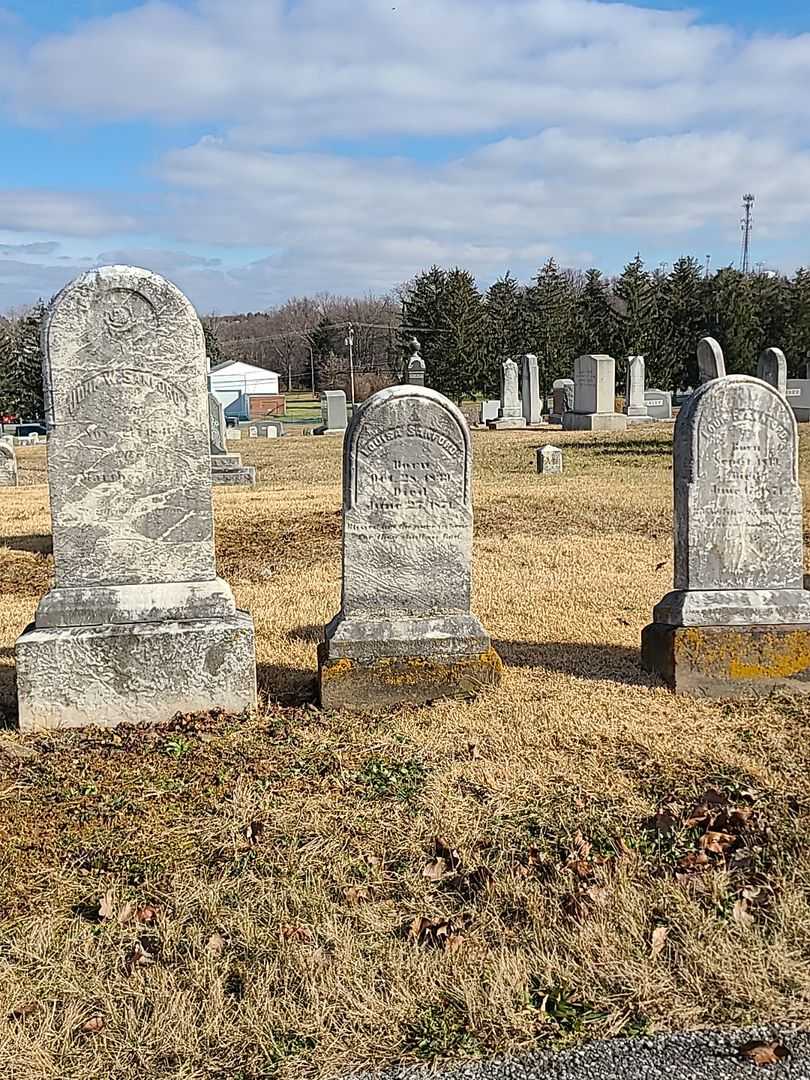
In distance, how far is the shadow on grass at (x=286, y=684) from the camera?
568cm

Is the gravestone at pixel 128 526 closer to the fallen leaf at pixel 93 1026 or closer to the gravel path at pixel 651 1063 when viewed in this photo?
the fallen leaf at pixel 93 1026

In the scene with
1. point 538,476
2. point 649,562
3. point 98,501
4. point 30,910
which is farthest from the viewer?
point 538,476

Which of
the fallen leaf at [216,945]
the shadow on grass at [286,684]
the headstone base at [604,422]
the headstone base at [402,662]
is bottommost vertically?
the fallen leaf at [216,945]

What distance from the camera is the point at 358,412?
17.9 ft

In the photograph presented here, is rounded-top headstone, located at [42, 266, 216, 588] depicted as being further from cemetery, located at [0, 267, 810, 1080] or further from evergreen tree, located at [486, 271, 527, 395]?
evergreen tree, located at [486, 271, 527, 395]

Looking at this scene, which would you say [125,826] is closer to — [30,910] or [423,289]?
[30,910]

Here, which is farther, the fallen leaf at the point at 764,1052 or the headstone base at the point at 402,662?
the headstone base at the point at 402,662

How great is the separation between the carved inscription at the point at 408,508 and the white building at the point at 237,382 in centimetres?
5788

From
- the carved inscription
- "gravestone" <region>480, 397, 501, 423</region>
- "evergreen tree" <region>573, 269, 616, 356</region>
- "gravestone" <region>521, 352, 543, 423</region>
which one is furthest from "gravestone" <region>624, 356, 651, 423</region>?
the carved inscription

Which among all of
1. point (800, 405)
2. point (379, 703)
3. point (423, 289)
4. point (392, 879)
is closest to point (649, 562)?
point (379, 703)

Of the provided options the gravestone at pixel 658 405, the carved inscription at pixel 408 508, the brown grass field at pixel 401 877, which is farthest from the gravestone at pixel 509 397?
the carved inscription at pixel 408 508

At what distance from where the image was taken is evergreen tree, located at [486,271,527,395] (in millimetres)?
45656

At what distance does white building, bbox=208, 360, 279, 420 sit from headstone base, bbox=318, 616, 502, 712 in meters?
58.0

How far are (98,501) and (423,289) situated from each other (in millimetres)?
41907
